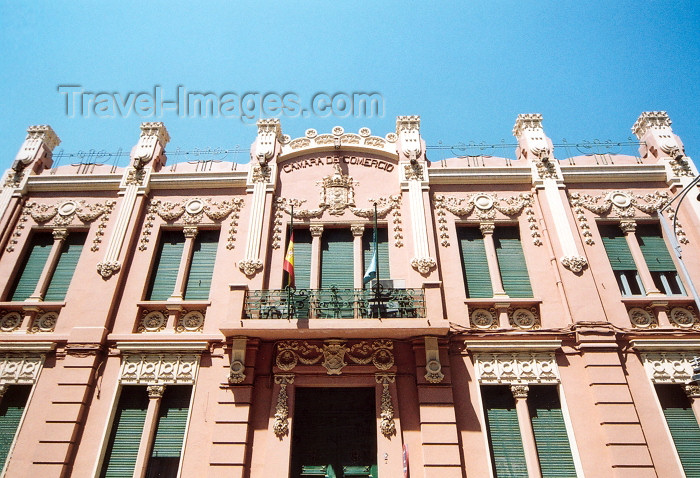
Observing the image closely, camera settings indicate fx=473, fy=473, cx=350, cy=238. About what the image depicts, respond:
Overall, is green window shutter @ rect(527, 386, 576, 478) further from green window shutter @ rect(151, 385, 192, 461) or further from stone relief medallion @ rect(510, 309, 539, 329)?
green window shutter @ rect(151, 385, 192, 461)

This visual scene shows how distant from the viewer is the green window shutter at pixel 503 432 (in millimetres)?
10181

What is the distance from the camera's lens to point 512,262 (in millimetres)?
13141

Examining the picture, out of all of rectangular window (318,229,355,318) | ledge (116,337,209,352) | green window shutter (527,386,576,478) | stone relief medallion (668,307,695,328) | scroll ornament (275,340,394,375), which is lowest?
green window shutter (527,386,576,478)


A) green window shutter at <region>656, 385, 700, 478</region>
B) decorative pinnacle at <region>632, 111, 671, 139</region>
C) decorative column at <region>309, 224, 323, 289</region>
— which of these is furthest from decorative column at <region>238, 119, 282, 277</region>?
decorative pinnacle at <region>632, 111, 671, 139</region>

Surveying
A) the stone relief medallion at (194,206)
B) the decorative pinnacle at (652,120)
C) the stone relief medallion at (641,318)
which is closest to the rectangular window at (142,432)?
the stone relief medallion at (194,206)

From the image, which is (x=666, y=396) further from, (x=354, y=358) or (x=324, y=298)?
(x=324, y=298)

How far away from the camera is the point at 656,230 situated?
13.6 m

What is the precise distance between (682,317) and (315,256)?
947 cm

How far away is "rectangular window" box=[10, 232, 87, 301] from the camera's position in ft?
42.7

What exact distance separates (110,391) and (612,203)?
14.3 metres

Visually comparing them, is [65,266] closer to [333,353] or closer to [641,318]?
[333,353]

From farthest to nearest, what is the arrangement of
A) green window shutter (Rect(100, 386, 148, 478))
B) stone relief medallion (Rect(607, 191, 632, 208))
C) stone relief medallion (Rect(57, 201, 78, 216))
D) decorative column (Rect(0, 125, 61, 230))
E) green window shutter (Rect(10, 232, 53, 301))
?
decorative column (Rect(0, 125, 61, 230)) < stone relief medallion (Rect(57, 201, 78, 216)) < stone relief medallion (Rect(607, 191, 632, 208)) < green window shutter (Rect(10, 232, 53, 301)) < green window shutter (Rect(100, 386, 148, 478))

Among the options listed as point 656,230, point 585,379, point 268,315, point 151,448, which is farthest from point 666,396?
point 151,448

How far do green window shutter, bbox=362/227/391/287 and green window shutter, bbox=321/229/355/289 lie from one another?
39 cm
